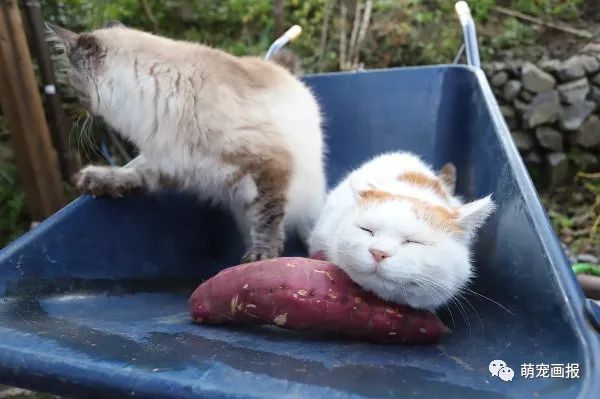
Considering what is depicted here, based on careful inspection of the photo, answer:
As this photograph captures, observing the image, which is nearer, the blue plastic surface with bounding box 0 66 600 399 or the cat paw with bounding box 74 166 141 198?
the blue plastic surface with bounding box 0 66 600 399

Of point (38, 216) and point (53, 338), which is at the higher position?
point (53, 338)

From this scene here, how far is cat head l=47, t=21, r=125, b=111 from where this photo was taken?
1315 millimetres

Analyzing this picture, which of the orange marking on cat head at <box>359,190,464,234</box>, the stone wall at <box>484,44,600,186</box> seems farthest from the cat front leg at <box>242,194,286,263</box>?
the stone wall at <box>484,44,600,186</box>

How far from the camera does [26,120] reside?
1.95 meters

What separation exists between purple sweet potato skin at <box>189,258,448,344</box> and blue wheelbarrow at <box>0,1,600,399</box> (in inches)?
1.2

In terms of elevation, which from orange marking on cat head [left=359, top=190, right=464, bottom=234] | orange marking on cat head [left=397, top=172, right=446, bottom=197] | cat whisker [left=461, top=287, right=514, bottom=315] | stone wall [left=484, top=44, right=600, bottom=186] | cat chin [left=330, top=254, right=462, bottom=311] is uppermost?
orange marking on cat head [left=359, top=190, right=464, bottom=234]

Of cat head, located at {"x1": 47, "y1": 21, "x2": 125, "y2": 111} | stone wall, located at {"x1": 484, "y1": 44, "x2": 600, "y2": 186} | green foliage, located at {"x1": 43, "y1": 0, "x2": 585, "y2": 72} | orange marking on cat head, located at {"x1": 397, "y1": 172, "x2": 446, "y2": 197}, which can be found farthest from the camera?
green foliage, located at {"x1": 43, "y1": 0, "x2": 585, "y2": 72}

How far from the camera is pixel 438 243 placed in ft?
3.00

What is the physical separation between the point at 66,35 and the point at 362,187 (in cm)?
81

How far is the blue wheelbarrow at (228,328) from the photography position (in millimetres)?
692

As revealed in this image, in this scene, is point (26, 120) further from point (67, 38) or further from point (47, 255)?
point (47, 255)

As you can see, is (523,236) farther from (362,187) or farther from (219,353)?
(219,353)

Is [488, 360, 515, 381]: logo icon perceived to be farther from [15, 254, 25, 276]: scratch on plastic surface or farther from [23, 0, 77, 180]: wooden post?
[23, 0, 77, 180]: wooden post

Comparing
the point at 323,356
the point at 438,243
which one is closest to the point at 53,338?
the point at 323,356
